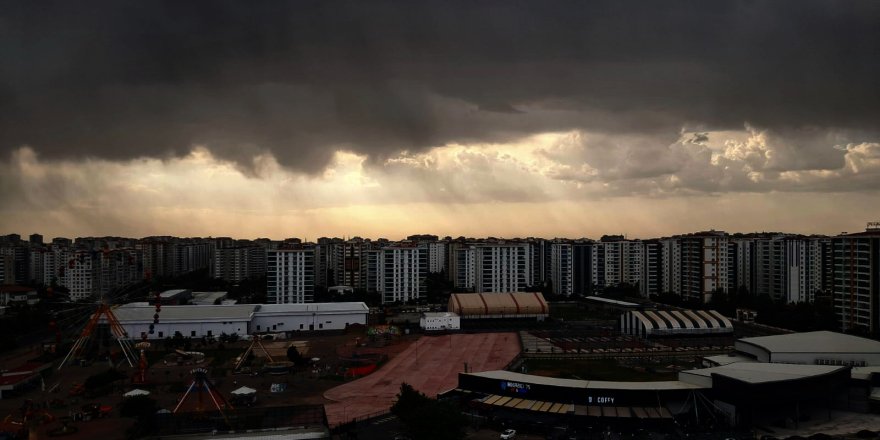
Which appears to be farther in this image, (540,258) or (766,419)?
(540,258)

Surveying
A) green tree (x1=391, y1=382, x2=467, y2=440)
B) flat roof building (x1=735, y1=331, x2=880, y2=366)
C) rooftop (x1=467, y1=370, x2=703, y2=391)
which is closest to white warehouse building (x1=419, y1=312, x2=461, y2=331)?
flat roof building (x1=735, y1=331, x2=880, y2=366)

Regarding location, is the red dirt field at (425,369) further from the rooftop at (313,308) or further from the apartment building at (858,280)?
the apartment building at (858,280)

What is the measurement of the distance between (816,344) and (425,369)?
1602 centimetres

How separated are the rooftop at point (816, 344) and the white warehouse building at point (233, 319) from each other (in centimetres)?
2336

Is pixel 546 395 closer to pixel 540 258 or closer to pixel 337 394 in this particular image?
pixel 337 394

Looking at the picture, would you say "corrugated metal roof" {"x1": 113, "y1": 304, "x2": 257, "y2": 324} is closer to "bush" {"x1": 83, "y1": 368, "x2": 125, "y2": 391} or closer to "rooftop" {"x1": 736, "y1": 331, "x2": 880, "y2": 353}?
"bush" {"x1": 83, "y1": 368, "x2": 125, "y2": 391}

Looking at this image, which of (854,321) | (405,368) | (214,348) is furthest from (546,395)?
(854,321)

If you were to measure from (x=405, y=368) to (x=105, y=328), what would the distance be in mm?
18657

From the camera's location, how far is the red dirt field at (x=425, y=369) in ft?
71.6

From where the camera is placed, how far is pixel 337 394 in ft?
77.2

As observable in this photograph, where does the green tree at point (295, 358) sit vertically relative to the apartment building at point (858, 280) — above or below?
below

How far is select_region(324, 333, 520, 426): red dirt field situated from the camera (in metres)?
21.8

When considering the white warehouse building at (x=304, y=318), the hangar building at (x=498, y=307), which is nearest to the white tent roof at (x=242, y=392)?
the white warehouse building at (x=304, y=318)

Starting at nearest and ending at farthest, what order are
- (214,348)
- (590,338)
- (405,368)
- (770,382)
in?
(770,382)
(405,368)
(214,348)
(590,338)
